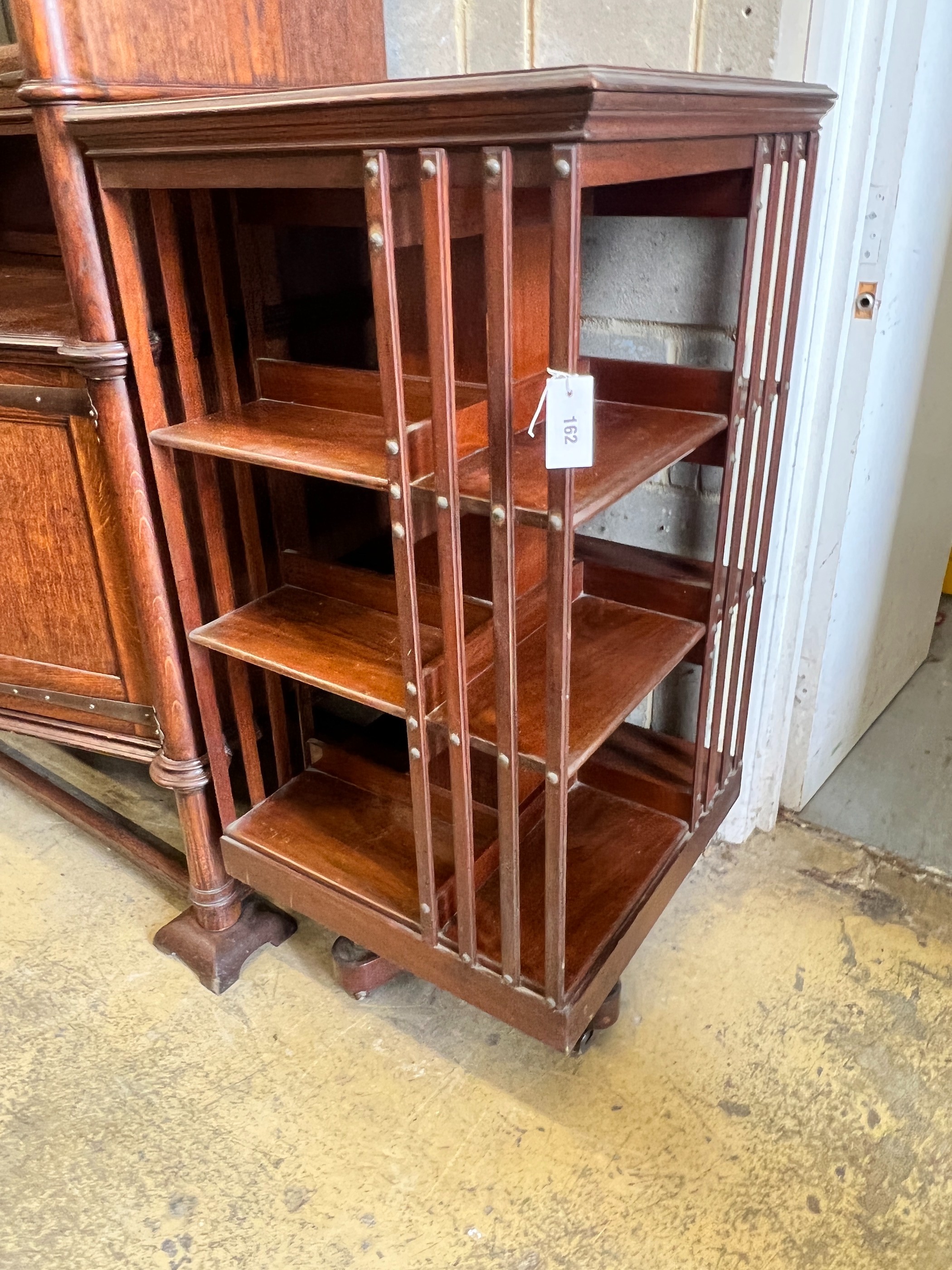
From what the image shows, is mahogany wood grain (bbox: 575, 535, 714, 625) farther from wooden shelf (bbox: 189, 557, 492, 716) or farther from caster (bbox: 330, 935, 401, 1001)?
caster (bbox: 330, 935, 401, 1001)

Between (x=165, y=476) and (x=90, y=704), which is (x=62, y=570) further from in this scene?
(x=165, y=476)

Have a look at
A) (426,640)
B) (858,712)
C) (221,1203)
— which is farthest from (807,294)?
(221,1203)

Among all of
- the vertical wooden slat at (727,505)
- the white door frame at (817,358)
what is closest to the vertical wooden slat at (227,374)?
the vertical wooden slat at (727,505)

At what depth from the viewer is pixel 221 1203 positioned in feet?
3.81

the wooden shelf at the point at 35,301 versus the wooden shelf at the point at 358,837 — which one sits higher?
the wooden shelf at the point at 35,301

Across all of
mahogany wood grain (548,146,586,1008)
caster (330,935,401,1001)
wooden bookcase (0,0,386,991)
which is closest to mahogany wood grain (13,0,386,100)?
wooden bookcase (0,0,386,991)

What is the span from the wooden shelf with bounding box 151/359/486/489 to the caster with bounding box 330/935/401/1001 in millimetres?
708

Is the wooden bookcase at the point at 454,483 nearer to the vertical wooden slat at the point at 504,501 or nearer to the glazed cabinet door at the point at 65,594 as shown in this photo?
the vertical wooden slat at the point at 504,501

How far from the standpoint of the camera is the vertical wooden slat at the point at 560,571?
2.45ft

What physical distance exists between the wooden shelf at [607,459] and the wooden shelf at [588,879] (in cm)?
49

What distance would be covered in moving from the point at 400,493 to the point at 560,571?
184 millimetres

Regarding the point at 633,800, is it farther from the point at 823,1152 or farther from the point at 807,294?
the point at 807,294

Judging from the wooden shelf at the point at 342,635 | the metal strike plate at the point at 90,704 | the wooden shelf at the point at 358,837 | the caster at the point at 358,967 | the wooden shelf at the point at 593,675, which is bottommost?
the caster at the point at 358,967

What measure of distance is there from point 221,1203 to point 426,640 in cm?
74
